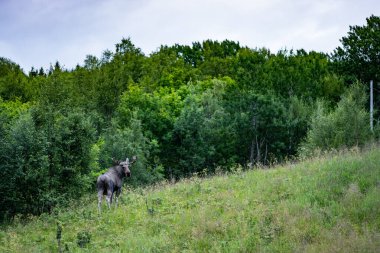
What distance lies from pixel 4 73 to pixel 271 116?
149ft

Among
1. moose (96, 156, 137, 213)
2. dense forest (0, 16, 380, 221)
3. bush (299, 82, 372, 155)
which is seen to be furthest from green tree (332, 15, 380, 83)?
moose (96, 156, 137, 213)

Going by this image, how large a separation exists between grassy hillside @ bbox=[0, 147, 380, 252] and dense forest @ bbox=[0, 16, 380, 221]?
33.6ft

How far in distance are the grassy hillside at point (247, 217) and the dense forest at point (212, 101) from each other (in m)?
10.3

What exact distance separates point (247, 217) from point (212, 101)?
1903 inches

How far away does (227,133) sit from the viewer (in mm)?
61531

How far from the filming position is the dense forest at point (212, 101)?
135ft

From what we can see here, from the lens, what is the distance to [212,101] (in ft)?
203

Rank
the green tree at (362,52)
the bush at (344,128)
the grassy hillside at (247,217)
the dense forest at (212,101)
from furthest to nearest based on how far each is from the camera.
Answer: the green tree at (362,52) → the dense forest at (212,101) → the bush at (344,128) → the grassy hillside at (247,217)

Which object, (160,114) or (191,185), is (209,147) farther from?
(191,185)

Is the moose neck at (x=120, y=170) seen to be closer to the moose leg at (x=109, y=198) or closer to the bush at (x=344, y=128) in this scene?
the moose leg at (x=109, y=198)

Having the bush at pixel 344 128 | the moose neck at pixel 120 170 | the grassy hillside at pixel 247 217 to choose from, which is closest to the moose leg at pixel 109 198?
the grassy hillside at pixel 247 217

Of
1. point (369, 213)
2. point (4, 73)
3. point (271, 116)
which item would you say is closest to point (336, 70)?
point (271, 116)

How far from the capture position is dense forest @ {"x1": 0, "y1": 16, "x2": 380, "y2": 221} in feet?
135

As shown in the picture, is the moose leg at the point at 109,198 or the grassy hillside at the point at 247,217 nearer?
the grassy hillside at the point at 247,217
